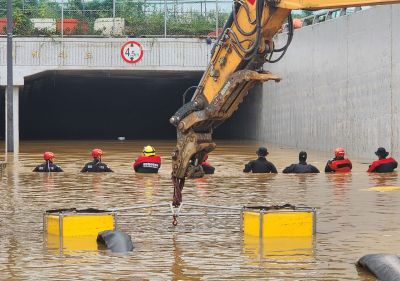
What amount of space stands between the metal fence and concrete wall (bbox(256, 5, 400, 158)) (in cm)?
382

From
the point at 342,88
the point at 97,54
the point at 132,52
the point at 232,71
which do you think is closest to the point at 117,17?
the point at 97,54

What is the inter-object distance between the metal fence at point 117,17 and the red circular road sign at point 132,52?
0.90m

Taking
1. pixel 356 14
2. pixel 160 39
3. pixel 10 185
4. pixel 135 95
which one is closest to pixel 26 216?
pixel 10 185

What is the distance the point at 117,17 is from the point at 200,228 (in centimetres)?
3701

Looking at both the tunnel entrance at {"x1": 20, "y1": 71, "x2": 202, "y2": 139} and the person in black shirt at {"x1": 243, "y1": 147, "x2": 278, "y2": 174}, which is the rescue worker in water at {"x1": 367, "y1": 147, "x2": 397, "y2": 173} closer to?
the person in black shirt at {"x1": 243, "y1": 147, "x2": 278, "y2": 174}

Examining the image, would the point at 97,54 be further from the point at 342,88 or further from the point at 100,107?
the point at 100,107

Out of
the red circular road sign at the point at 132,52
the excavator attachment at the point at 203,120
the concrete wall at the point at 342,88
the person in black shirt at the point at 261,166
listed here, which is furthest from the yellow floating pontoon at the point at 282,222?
the red circular road sign at the point at 132,52

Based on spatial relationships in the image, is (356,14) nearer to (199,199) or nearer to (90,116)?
(199,199)

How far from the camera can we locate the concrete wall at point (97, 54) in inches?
2066

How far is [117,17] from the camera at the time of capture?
55.2 metres

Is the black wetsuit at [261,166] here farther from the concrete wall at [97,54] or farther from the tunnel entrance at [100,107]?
the tunnel entrance at [100,107]

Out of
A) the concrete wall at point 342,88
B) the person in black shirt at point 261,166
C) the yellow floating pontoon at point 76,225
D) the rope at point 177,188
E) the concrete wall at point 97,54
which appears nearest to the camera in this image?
the yellow floating pontoon at point 76,225

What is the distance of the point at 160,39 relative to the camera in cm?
5322

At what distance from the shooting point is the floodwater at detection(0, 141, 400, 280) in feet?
47.5
